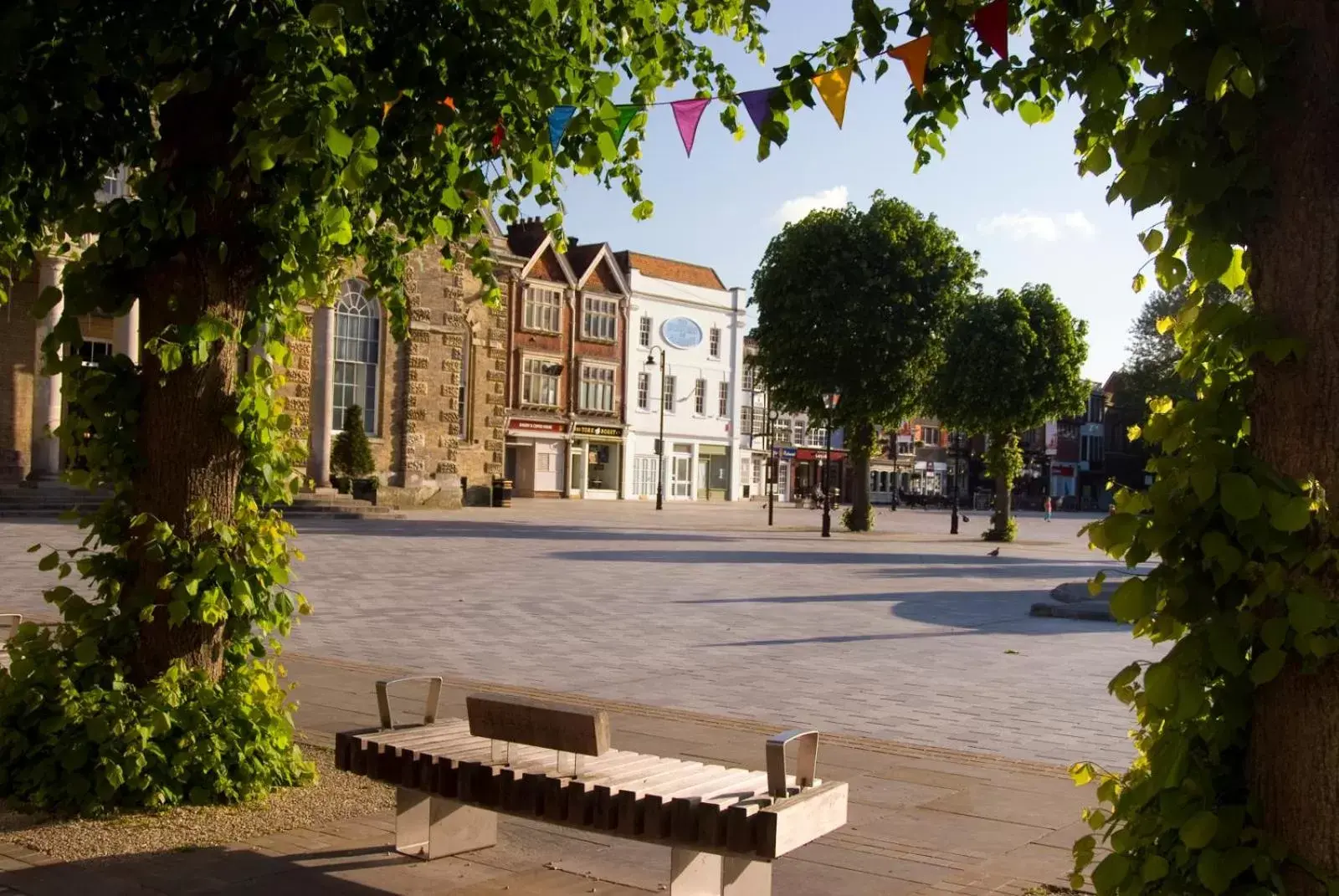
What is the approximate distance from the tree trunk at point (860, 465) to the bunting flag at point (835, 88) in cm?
3490

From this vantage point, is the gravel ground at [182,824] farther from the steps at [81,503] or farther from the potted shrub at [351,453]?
the potted shrub at [351,453]

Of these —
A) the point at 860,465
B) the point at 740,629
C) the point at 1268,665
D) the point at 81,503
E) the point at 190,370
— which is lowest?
the point at 740,629

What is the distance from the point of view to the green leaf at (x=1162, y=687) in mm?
3178

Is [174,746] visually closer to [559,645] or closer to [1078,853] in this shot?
[1078,853]

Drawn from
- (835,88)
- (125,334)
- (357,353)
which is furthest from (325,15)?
(357,353)

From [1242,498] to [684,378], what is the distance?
211ft

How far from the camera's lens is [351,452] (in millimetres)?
39062

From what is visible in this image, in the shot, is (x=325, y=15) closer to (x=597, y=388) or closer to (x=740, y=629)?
(x=740, y=629)

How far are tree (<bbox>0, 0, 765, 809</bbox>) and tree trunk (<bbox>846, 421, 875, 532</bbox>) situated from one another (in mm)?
33597

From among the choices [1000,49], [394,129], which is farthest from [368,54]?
[1000,49]

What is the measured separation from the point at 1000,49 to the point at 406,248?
4135mm

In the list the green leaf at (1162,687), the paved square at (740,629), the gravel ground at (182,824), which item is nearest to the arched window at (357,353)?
the paved square at (740,629)

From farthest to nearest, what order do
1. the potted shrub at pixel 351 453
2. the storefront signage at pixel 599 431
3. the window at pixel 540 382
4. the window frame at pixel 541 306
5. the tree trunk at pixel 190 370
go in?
the storefront signage at pixel 599 431, the window at pixel 540 382, the window frame at pixel 541 306, the potted shrub at pixel 351 453, the tree trunk at pixel 190 370

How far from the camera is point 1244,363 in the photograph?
347 cm
